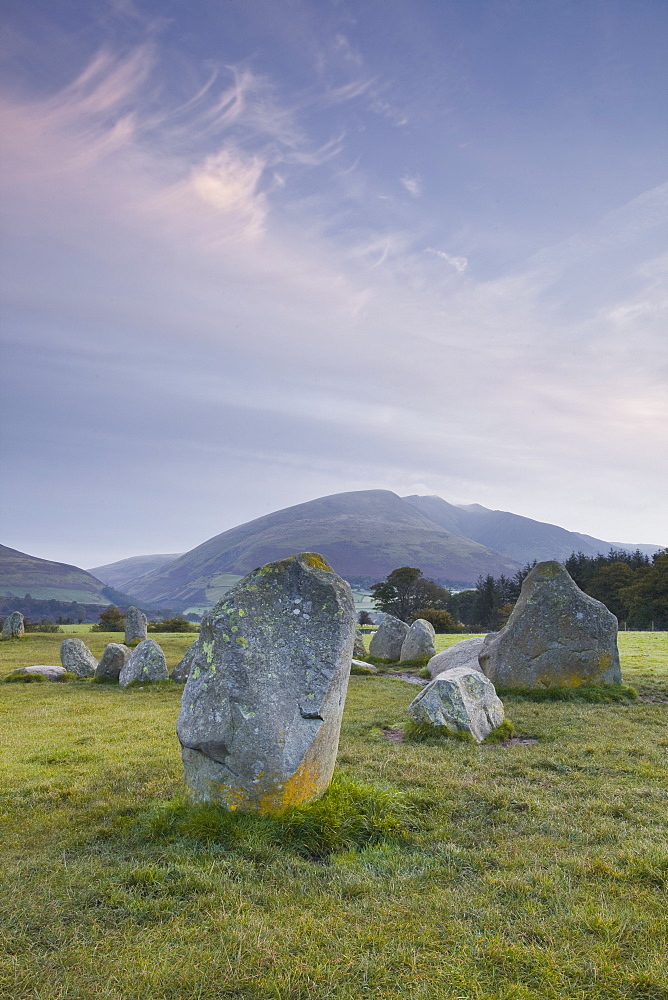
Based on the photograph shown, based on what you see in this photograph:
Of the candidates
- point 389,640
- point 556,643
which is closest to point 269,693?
point 556,643

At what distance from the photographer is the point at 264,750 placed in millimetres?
6559

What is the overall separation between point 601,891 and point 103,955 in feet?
14.1

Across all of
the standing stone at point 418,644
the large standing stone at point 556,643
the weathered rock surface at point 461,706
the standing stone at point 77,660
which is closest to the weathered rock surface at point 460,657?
the large standing stone at point 556,643

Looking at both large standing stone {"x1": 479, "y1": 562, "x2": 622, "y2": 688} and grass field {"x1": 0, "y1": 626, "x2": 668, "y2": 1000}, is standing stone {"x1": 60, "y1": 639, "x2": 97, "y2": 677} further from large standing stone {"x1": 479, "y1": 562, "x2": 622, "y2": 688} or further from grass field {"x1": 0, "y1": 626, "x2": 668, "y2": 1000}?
large standing stone {"x1": 479, "y1": 562, "x2": 622, "y2": 688}

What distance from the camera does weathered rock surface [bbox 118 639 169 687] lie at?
73.2 feet

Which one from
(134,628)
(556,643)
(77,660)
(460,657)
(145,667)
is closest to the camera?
(556,643)

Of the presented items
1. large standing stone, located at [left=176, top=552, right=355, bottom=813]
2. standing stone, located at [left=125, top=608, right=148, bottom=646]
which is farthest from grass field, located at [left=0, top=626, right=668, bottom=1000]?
standing stone, located at [left=125, top=608, right=148, bottom=646]

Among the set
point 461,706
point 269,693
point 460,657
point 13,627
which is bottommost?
point 13,627

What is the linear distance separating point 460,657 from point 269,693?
15.0m

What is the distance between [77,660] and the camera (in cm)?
2548

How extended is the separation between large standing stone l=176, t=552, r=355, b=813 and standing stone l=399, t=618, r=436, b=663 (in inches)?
845

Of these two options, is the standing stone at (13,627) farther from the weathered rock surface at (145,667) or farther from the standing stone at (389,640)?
the standing stone at (389,640)

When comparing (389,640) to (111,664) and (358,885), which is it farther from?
(358,885)

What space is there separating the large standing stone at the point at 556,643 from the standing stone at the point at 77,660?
60.7 ft
